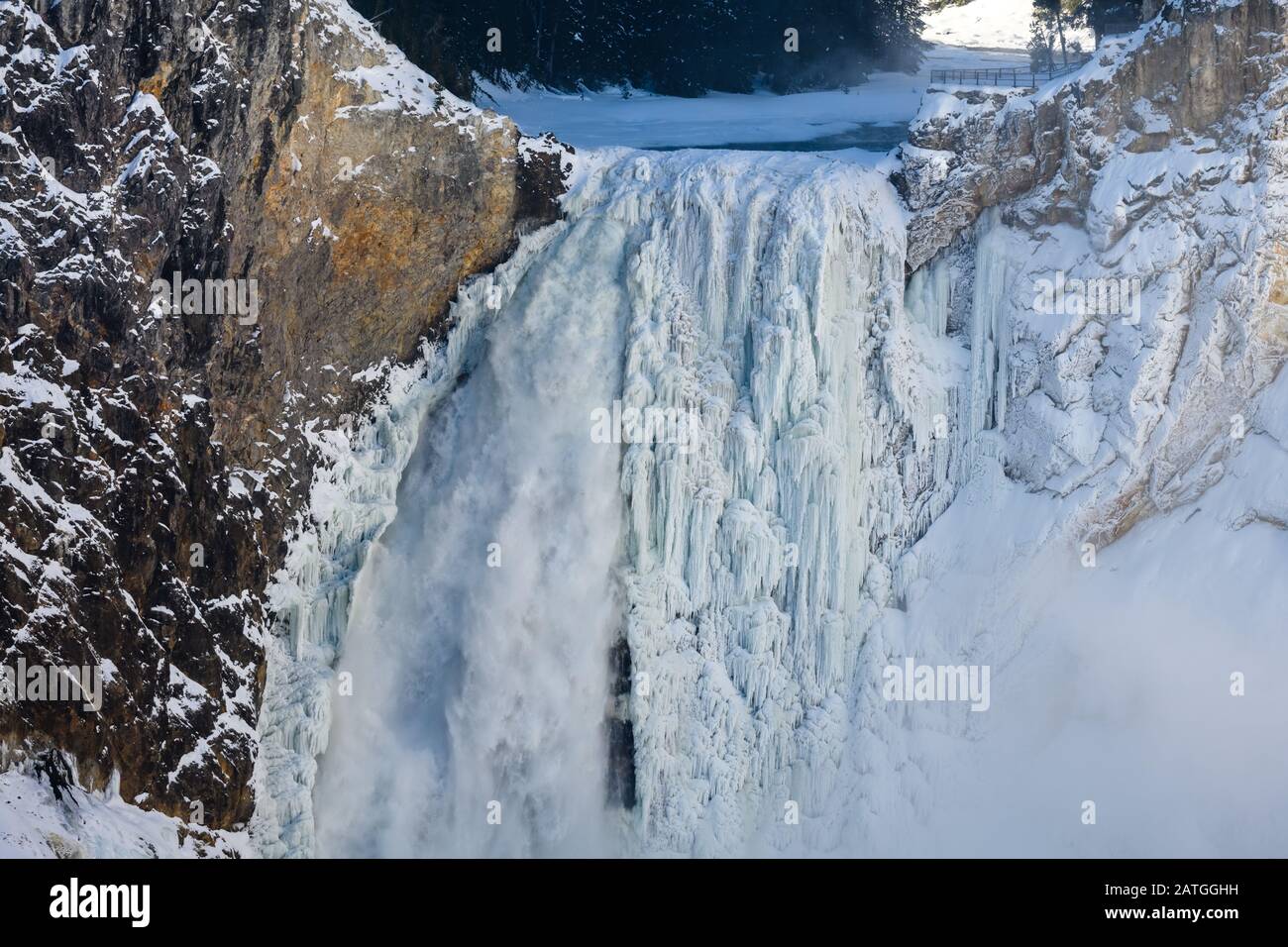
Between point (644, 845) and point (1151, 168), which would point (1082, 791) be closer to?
point (644, 845)

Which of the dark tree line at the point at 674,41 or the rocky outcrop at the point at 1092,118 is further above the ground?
the dark tree line at the point at 674,41

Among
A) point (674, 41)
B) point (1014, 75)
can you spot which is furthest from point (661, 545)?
point (674, 41)

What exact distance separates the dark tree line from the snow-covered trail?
6655 mm

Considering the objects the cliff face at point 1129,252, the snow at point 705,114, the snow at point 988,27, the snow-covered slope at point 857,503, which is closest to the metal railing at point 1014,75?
the snow at point 705,114

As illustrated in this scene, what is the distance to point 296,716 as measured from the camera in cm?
2672

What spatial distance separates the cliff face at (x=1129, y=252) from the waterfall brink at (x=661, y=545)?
1.08 meters

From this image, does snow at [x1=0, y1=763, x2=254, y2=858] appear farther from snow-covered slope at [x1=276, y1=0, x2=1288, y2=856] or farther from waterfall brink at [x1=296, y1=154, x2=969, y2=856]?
snow-covered slope at [x1=276, y1=0, x2=1288, y2=856]

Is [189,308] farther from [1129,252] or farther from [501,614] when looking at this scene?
[1129,252]

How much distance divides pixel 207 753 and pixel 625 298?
27.5 feet

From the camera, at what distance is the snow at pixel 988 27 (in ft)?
132

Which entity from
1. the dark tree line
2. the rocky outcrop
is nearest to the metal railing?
the rocky outcrop

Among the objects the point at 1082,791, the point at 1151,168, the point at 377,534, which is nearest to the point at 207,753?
the point at 377,534

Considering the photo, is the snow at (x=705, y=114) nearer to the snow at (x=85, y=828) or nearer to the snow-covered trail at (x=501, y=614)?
the snow-covered trail at (x=501, y=614)

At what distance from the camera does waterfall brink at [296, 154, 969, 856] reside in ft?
88.5
